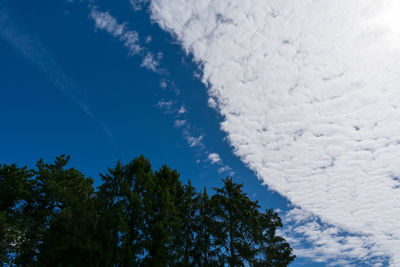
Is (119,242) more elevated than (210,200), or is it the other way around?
(210,200)

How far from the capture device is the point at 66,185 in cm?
2531

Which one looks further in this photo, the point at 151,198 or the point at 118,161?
the point at 118,161

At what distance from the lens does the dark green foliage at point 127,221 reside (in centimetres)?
1570

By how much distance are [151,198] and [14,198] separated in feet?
58.9

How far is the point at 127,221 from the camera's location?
16.6 meters

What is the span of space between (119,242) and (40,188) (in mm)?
16205

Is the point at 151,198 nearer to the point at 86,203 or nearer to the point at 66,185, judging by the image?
the point at 86,203

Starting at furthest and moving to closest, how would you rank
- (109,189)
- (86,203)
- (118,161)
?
(118,161) → (109,189) → (86,203)

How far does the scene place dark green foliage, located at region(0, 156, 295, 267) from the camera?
51.5ft

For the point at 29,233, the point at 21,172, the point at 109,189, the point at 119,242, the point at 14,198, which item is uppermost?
the point at 21,172

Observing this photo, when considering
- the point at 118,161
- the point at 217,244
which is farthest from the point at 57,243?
the point at 217,244

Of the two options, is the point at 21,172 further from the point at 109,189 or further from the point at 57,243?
the point at 109,189

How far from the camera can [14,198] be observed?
24.5m

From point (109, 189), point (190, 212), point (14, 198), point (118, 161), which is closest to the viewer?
point (109, 189)
